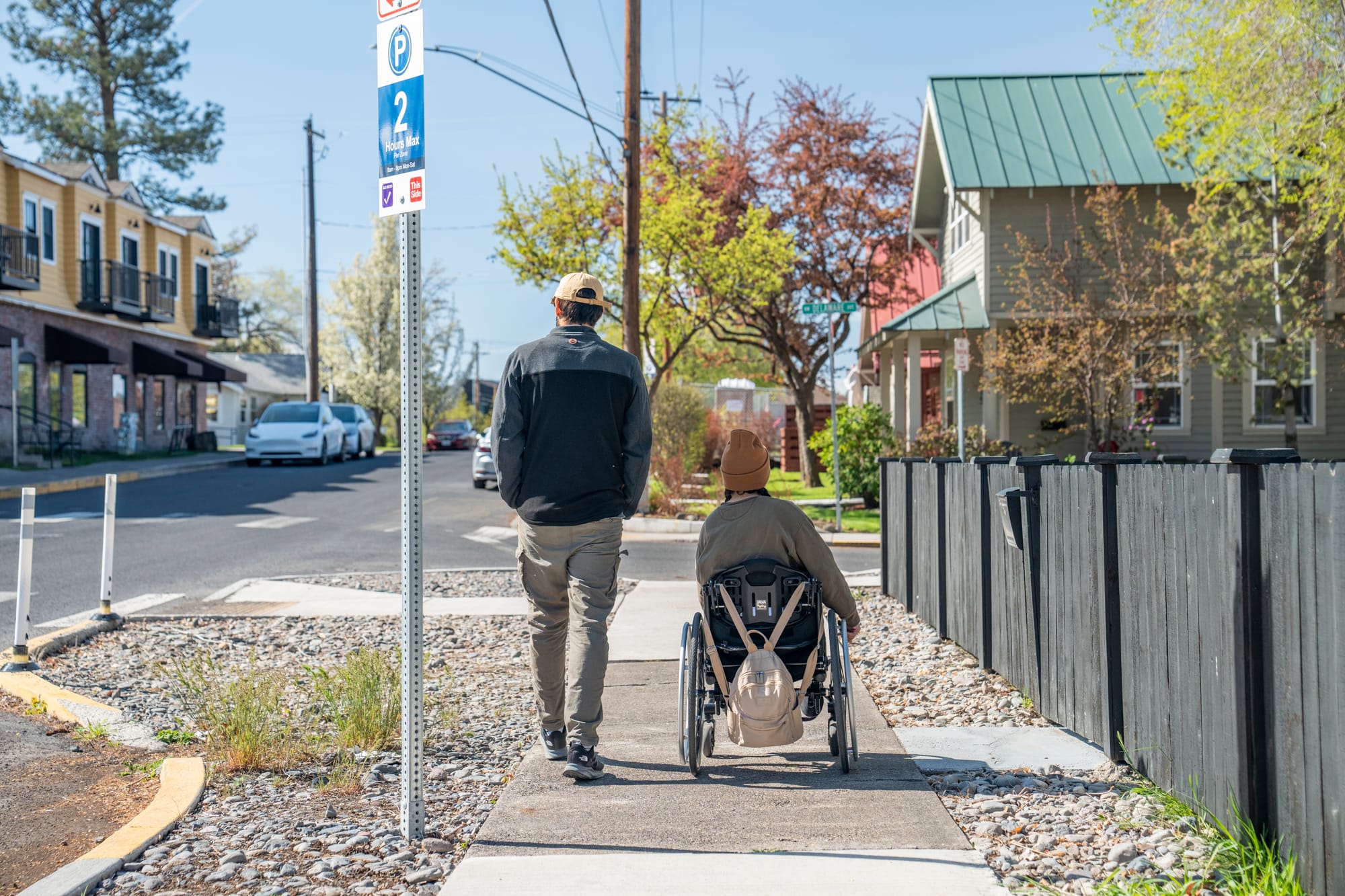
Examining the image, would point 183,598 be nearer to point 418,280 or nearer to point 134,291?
point 418,280

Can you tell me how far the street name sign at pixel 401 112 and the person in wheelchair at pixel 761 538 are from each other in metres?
1.65

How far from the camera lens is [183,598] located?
10742mm

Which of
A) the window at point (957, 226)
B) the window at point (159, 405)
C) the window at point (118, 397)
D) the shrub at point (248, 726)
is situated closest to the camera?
the shrub at point (248, 726)

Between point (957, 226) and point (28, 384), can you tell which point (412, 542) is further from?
point (28, 384)

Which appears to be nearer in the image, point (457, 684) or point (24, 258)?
point (457, 684)

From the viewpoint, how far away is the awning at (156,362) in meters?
36.2

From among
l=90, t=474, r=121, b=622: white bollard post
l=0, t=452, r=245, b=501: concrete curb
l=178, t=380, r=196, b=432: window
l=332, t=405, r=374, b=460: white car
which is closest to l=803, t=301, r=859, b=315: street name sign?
l=90, t=474, r=121, b=622: white bollard post

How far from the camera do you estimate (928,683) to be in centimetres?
695

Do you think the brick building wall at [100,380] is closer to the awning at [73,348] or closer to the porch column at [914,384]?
the awning at [73,348]

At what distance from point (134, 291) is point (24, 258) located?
611cm

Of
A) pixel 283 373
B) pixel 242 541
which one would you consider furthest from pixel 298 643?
pixel 283 373

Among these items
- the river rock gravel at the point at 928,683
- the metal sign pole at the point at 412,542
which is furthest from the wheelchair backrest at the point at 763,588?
the river rock gravel at the point at 928,683

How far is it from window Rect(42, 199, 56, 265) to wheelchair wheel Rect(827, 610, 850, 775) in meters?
32.4

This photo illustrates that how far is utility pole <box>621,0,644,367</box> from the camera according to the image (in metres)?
18.0
